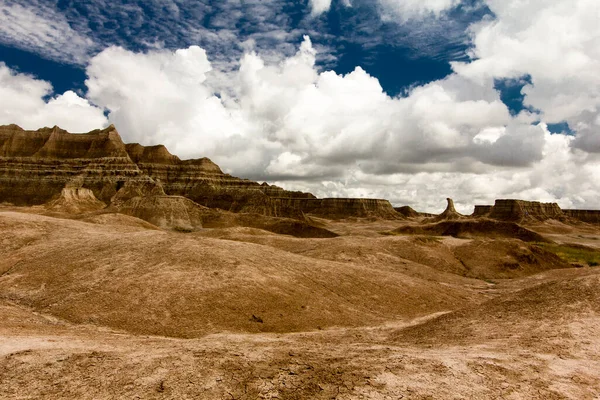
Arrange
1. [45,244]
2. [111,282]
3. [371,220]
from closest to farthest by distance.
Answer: [111,282] → [45,244] → [371,220]

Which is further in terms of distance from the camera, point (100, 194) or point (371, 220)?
point (371, 220)

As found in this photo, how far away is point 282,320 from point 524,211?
171m

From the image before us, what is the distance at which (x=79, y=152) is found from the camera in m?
121

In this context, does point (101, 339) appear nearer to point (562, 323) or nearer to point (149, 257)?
point (149, 257)

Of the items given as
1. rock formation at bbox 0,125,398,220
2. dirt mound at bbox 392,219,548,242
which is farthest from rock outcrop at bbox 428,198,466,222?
rock formation at bbox 0,125,398,220

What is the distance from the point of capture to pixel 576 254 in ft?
216

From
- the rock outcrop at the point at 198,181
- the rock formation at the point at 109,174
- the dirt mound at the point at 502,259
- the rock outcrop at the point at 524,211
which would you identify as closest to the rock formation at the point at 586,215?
the rock outcrop at the point at 524,211

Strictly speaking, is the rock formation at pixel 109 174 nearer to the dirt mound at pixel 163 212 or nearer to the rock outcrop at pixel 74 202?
the dirt mound at pixel 163 212

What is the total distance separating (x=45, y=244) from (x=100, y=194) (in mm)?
83692

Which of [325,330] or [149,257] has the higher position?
[149,257]

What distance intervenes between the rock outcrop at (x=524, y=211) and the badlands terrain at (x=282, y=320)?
119 meters

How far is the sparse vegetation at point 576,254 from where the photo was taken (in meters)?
58.9

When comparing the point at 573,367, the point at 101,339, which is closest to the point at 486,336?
the point at 573,367

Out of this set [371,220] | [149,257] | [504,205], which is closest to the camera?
[149,257]
